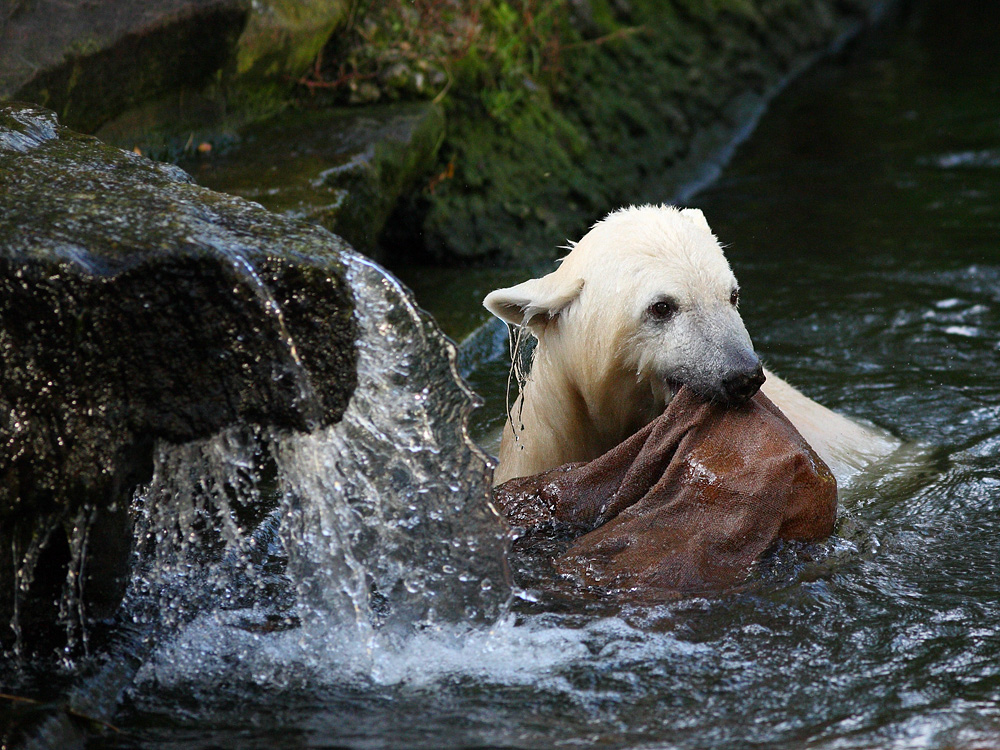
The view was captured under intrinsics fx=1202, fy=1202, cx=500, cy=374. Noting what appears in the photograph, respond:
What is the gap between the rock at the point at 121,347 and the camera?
2.89 m

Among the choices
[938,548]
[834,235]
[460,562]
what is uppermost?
[834,235]

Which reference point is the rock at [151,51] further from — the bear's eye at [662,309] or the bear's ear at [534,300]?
the bear's eye at [662,309]

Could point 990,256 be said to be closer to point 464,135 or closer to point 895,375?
point 895,375

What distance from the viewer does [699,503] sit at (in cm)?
353

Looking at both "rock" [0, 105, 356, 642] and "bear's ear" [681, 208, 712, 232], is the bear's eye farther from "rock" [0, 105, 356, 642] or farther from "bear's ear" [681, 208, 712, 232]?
"rock" [0, 105, 356, 642]

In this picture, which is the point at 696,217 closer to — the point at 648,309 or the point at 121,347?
the point at 648,309

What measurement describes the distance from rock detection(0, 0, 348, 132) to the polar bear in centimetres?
237

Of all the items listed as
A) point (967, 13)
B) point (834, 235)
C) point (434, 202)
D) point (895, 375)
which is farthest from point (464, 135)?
point (967, 13)

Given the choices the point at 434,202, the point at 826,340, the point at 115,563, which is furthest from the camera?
the point at 434,202

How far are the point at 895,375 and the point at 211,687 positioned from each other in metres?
3.95

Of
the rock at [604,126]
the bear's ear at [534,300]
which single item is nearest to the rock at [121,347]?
the bear's ear at [534,300]

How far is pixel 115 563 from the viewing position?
11.4ft

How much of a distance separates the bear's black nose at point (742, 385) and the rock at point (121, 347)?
1.17 meters

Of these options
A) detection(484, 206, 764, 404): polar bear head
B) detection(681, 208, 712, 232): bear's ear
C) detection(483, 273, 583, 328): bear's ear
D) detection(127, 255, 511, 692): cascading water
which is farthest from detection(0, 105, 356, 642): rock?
detection(681, 208, 712, 232): bear's ear
